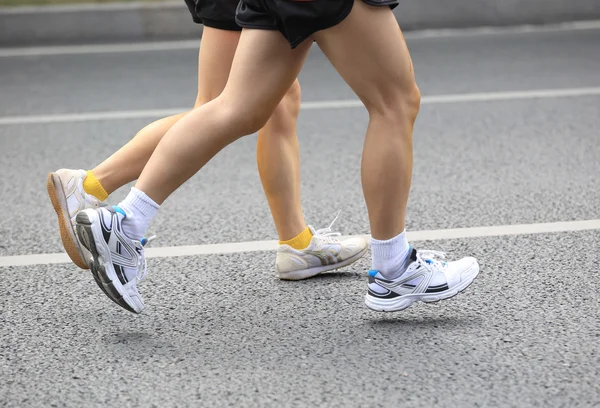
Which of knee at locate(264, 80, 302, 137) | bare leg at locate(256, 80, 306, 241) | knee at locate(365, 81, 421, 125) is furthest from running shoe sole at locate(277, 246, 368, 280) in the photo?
knee at locate(365, 81, 421, 125)

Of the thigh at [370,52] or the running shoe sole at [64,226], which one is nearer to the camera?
the thigh at [370,52]

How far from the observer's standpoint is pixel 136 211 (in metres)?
2.55

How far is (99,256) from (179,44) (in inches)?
235

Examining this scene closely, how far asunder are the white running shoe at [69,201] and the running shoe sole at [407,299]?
0.81 metres

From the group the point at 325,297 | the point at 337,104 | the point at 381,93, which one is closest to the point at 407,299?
the point at 325,297

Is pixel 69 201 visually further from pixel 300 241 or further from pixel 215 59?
pixel 300 241

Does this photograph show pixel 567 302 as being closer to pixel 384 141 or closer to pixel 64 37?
pixel 384 141

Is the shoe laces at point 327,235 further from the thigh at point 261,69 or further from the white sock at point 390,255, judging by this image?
the thigh at point 261,69

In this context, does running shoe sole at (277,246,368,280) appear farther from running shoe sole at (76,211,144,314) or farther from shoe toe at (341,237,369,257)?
running shoe sole at (76,211,144,314)

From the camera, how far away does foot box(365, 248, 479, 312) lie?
2.60 metres

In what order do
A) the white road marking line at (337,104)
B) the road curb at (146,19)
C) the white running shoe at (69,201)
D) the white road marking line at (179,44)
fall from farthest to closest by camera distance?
1. the road curb at (146,19)
2. the white road marking line at (179,44)
3. the white road marking line at (337,104)
4. the white running shoe at (69,201)

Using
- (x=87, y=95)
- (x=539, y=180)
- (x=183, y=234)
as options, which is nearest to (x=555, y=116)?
(x=539, y=180)

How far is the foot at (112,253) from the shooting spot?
2.48 metres

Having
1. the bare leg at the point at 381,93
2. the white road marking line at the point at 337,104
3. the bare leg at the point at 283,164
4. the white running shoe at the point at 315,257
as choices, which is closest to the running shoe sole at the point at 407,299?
the bare leg at the point at 381,93
